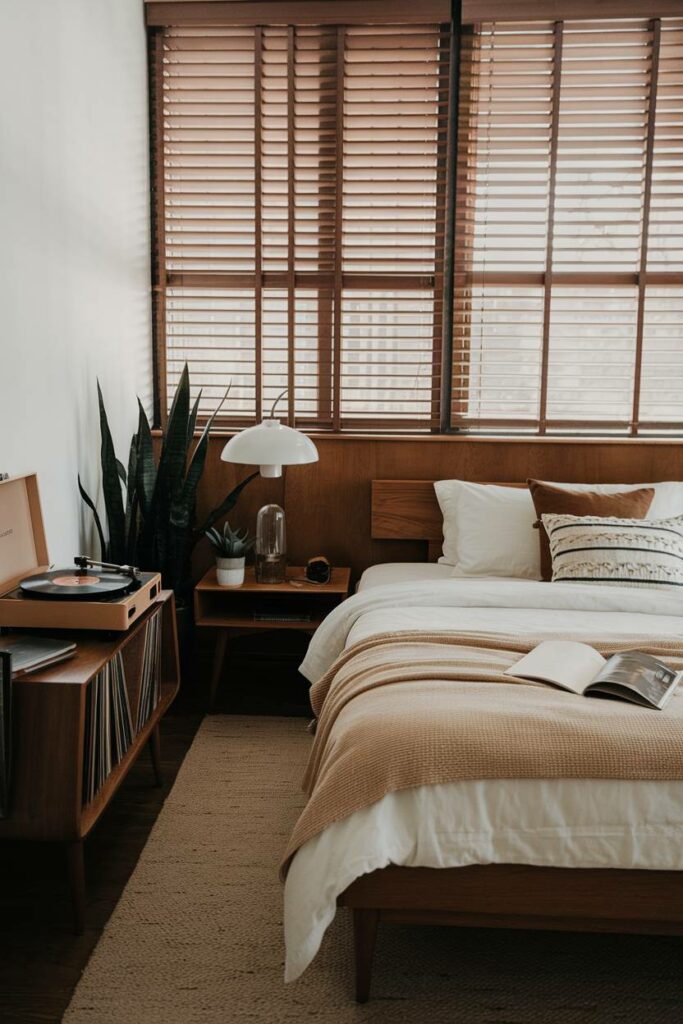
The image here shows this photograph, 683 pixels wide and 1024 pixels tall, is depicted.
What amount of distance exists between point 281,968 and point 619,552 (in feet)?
5.89

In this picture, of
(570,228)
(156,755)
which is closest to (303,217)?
(570,228)

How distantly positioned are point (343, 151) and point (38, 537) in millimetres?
2224

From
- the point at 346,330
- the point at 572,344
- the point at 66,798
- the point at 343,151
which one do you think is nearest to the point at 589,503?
the point at 572,344

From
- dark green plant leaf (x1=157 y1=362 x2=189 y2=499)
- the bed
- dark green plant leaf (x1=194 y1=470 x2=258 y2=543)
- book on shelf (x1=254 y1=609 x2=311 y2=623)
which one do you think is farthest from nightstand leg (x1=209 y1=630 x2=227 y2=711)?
the bed

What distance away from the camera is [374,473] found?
150 inches

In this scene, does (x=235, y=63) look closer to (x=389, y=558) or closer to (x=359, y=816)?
(x=389, y=558)

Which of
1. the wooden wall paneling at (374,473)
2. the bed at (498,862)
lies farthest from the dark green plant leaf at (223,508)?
the bed at (498,862)

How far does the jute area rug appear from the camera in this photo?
5.84 feet

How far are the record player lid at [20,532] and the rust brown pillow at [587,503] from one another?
179cm

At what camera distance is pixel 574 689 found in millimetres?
2002

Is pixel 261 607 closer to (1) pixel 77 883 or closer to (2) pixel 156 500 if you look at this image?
(2) pixel 156 500

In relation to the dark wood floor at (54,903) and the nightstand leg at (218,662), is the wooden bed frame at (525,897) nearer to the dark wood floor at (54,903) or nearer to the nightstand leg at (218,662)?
the dark wood floor at (54,903)

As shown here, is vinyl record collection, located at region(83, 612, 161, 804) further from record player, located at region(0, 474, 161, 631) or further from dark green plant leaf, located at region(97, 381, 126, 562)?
dark green plant leaf, located at region(97, 381, 126, 562)

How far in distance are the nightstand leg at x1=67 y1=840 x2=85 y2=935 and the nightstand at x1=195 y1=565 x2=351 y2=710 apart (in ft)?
4.51
